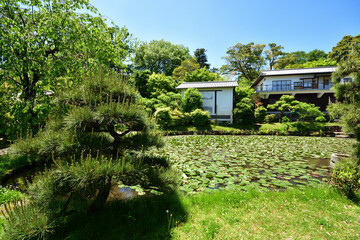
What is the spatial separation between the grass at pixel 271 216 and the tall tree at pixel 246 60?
31.8m

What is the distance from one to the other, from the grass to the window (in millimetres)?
23849

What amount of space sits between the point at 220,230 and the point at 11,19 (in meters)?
7.30

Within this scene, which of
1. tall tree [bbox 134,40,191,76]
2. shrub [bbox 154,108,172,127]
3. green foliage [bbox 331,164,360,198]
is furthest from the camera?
tall tree [bbox 134,40,191,76]

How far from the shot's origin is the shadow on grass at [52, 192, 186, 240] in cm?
237

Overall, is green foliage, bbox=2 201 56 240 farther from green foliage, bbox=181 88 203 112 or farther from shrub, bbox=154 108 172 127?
green foliage, bbox=181 88 203 112

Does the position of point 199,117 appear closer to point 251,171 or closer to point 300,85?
point 251,171

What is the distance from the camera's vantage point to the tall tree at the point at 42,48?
179 inches

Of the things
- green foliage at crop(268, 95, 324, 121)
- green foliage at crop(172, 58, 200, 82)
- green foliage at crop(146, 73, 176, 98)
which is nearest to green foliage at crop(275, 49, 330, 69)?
green foliage at crop(268, 95, 324, 121)

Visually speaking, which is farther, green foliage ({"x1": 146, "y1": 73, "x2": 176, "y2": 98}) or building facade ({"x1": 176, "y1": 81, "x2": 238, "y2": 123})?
green foliage ({"x1": 146, "y1": 73, "x2": 176, "y2": 98})

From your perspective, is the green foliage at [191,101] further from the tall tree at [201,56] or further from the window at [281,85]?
the tall tree at [201,56]

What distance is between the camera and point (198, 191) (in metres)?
4.07

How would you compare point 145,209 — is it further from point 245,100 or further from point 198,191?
point 245,100

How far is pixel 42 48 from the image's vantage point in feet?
15.9

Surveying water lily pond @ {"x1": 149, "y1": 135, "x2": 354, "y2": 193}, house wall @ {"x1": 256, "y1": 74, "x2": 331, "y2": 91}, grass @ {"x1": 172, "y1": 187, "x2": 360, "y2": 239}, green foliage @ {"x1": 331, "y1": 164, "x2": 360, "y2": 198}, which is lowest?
water lily pond @ {"x1": 149, "y1": 135, "x2": 354, "y2": 193}
